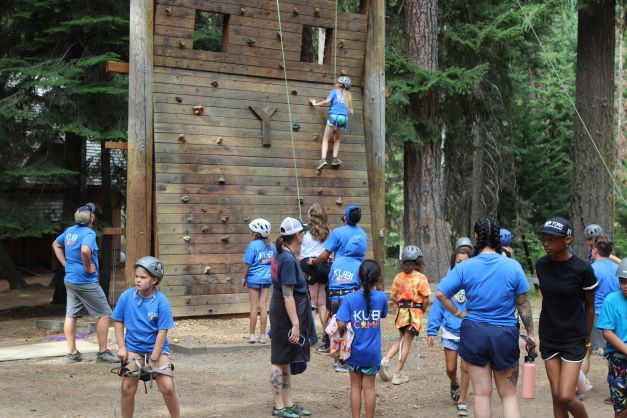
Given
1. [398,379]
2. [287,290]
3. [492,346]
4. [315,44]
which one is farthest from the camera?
[315,44]

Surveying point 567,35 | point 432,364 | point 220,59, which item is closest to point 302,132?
point 220,59

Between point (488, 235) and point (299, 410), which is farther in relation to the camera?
point (299, 410)

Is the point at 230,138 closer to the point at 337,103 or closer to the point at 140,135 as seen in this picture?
the point at 140,135

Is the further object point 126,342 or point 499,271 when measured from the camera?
point 126,342

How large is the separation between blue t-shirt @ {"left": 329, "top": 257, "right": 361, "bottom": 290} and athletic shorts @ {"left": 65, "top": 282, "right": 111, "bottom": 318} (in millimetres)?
2867

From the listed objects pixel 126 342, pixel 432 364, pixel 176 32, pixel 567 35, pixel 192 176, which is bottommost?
pixel 432 364

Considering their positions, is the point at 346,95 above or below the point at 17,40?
below

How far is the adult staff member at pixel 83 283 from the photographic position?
32.8 feet

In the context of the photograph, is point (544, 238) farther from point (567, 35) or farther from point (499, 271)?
point (567, 35)

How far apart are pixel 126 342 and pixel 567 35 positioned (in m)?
42.3

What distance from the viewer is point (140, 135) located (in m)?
12.9

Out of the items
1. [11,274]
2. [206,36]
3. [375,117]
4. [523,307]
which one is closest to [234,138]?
[375,117]

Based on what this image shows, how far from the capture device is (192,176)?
1324 cm

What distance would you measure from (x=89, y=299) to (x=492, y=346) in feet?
19.2
